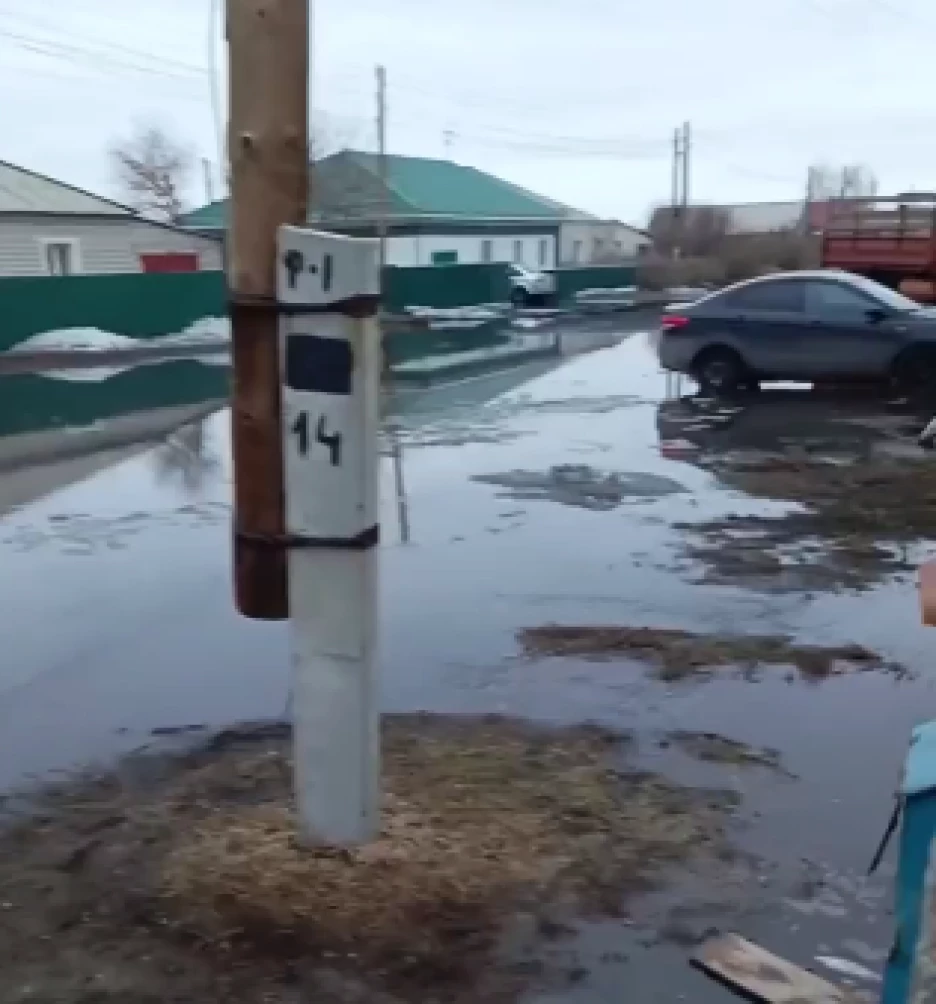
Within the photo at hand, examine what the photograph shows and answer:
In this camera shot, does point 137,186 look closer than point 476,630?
No

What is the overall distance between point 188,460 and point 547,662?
24.7 ft

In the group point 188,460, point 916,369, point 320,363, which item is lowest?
point 188,460

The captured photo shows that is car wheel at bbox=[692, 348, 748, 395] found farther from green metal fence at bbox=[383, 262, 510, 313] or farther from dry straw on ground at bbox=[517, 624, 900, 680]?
green metal fence at bbox=[383, 262, 510, 313]

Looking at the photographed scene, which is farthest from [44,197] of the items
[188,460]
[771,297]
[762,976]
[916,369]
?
[762,976]

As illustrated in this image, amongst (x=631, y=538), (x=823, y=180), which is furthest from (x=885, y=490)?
(x=823, y=180)

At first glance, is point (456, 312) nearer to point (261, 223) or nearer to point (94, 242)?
point (94, 242)

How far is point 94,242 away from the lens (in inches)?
1391

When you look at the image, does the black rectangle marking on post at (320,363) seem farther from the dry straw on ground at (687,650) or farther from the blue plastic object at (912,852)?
the dry straw on ground at (687,650)

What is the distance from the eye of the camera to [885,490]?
11.3 metres

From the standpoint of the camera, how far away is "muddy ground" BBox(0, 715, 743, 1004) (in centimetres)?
383

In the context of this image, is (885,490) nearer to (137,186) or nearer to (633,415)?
(633,415)

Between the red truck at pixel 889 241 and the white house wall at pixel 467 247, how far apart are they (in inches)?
1223

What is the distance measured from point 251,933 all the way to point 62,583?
519cm

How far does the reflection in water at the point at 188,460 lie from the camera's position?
12530 millimetres
